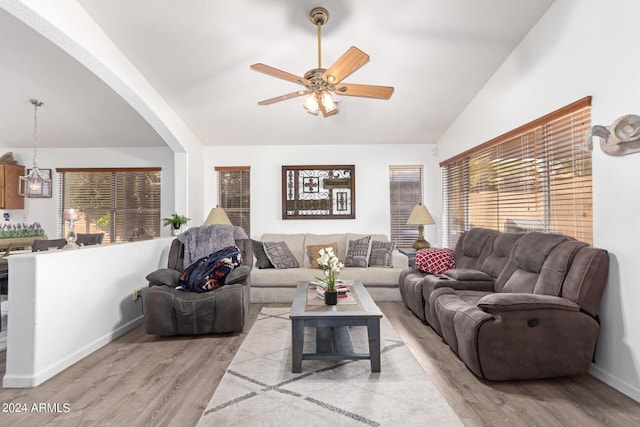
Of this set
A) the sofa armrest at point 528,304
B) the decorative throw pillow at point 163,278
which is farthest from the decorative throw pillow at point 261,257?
the sofa armrest at point 528,304

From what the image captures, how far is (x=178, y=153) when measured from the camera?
4930 mm

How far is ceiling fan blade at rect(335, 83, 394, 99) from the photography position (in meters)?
2.77

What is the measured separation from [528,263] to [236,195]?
174 inches

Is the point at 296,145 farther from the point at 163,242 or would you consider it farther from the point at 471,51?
the point at 471,51

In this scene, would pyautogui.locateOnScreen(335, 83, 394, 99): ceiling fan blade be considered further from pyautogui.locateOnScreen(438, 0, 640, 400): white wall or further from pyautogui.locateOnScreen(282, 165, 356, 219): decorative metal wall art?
pyautogui.locateOnScreen(282, 165, 356, 219): decorative metal wall art

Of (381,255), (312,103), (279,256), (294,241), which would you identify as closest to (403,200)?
(381,255)

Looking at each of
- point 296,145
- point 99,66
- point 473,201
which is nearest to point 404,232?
point 473,201

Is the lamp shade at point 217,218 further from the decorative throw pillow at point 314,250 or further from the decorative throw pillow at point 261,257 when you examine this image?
the decorative throw pillow at point 314,250

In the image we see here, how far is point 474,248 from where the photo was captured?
12.6 ft

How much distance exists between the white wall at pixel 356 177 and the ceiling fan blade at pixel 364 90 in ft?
9.28

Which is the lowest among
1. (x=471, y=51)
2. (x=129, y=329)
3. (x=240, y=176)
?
(x=129, y=329)

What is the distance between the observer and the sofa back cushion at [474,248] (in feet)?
12.0

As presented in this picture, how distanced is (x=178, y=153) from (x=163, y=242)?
4.65 ft

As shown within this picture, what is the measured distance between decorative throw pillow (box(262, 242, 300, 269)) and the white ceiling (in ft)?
5.86
